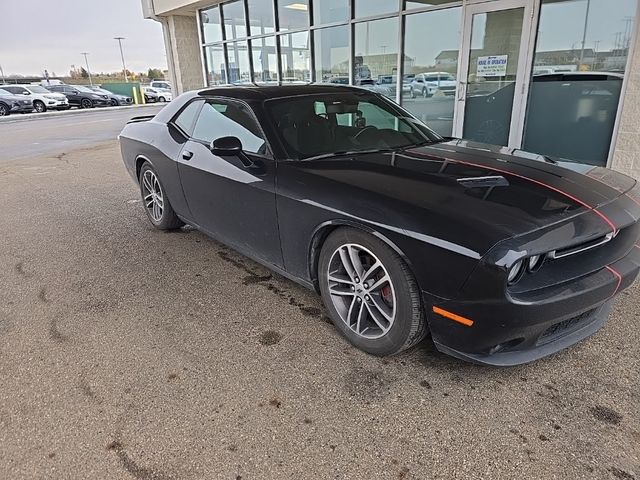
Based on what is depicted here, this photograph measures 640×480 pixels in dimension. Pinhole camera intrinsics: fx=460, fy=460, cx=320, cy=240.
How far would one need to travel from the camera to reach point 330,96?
3586 mm

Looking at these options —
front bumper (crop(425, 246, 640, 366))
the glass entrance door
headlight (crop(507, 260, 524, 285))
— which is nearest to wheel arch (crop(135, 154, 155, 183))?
front bumper (crop(425, 246, 640, 366))

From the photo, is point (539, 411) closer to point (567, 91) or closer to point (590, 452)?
point (590, 452)

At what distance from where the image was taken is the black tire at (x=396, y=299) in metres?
2.29

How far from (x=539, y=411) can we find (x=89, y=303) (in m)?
2.94

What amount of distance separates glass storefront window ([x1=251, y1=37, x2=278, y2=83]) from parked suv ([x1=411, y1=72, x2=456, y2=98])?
14.5ft

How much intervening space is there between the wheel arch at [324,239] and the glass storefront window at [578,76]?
453 cm

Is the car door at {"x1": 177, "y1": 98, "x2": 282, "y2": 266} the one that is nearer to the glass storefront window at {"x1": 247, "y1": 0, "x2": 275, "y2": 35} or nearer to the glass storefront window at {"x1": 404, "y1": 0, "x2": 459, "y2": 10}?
the glass storefront window at {"x1": 404, "y1": 0, "x2": 459, "y2": 10}

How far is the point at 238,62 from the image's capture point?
12188mm

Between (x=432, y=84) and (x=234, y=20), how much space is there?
6.66 metres

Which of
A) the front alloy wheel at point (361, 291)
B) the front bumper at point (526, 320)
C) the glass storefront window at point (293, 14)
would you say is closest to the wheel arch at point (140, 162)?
the front alloy wheel at point (361, 291)

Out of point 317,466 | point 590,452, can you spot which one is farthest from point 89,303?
point 590,452

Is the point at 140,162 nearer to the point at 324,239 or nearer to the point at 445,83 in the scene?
the point at 324,239

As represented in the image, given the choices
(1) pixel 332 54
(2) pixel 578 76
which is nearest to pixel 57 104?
(1) pixel 332 54

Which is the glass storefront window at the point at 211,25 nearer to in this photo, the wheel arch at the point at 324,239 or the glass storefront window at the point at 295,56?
the glass storefront window at the point at 295,56
